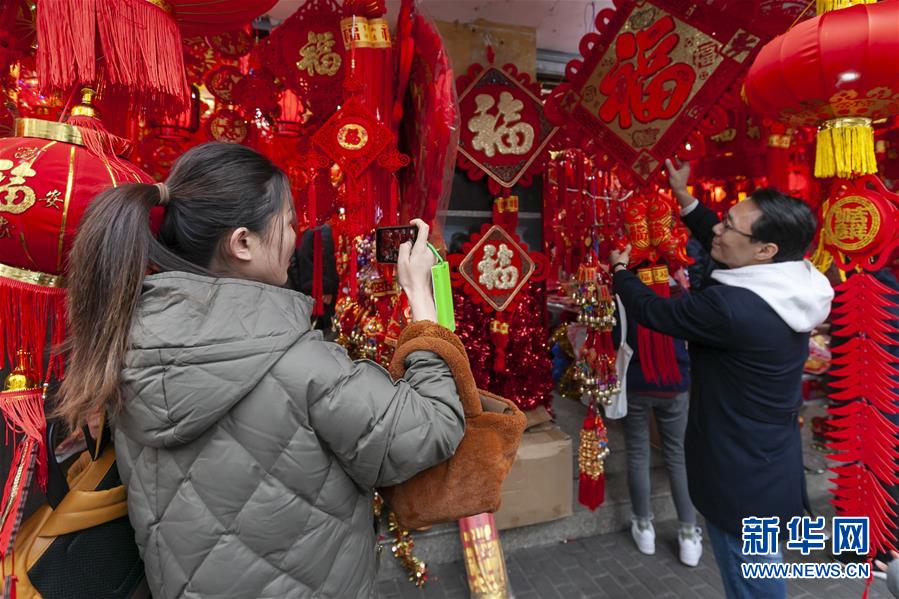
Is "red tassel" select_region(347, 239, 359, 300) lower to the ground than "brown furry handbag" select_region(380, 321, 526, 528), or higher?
higher

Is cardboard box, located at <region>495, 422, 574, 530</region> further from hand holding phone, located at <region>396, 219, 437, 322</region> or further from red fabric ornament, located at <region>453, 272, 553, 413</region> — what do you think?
hand holding phone, located at <region>396, 219, 437, 322</region>

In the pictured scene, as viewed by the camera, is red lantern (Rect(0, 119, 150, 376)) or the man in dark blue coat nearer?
red lantern (Rect(0, 119, 150, 376))

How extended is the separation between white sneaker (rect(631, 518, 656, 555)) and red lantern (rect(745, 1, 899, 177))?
2.08 m

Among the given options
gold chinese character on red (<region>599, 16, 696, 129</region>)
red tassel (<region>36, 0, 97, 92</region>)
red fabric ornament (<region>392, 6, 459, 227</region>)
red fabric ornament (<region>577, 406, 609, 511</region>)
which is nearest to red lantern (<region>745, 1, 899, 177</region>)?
gold chinese character on red (<region>599, 16, 696, 129</region>)

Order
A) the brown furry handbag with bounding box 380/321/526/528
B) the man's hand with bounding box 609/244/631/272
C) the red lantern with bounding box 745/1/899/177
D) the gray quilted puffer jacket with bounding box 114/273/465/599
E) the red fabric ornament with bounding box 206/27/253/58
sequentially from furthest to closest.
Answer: the man's hand with bounding box 609/244/631/272 → the red fabric ornament with bounding box 206/27/253/58 → the red lantern with bounding box 745/1/899/177 → the brown furry handbag with bounding box 380/321/526/528 → the gray quilted puffer jacket with bounding box 114/273/465/599

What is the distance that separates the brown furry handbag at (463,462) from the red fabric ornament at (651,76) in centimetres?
149

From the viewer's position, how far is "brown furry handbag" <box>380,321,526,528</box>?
96 cm

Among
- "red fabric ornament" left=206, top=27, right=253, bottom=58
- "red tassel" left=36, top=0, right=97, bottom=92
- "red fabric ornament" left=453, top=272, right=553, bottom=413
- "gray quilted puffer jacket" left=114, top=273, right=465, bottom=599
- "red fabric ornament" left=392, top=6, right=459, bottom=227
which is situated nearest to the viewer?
"gray quilted puffer jacket" left=114, top=273, right=465, bottom=599

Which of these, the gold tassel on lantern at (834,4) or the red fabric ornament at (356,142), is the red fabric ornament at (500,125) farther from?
the gold tassel on lantern at (834,4)

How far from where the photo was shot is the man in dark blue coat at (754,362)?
5.50ft

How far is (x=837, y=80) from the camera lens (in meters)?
1.44

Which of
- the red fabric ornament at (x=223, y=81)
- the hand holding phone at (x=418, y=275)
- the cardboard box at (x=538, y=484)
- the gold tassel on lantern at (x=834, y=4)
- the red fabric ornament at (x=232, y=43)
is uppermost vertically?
the red fabric ornament at (x=232, y=43)

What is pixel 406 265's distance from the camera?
1.10 metres

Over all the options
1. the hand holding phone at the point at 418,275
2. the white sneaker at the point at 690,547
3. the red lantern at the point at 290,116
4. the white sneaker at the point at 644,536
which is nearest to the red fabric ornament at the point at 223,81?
the red lantern at the point at 290,116
